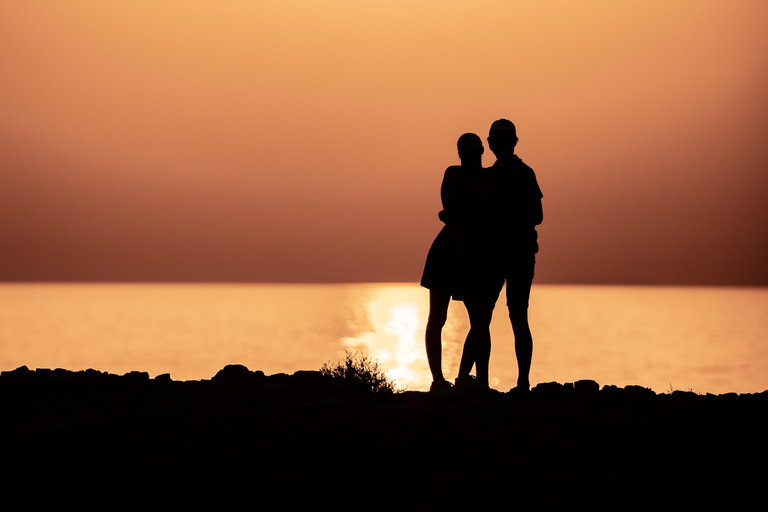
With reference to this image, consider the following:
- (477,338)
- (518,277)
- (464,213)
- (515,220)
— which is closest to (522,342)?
(477,338)

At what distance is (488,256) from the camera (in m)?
7.61

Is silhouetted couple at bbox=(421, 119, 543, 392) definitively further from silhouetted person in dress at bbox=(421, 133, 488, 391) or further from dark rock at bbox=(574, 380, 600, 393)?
dark rock at bbox=(574, 380, 600, 393)

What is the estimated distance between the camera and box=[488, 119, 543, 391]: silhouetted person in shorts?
7.49 metres

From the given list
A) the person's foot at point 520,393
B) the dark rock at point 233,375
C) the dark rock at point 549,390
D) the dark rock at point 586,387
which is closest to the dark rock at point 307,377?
the dark rock at point 233,375

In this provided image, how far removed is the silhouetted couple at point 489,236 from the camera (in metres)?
7.50

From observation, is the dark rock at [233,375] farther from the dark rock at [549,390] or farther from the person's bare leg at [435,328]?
the dark rock at [549,390]

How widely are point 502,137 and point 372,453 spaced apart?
372cm

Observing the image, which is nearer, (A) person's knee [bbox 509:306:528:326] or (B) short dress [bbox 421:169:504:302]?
(A) person's knee [bbox 509:306:528:326]

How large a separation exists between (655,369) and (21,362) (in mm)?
37854

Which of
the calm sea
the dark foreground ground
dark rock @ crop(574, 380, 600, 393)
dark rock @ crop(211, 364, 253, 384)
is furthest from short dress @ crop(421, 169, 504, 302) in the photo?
the calm sea

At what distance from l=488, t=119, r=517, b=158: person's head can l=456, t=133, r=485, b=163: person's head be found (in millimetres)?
152

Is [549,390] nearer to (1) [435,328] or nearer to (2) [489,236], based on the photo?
(1) [435,328]

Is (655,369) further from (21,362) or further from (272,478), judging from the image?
(272,478)

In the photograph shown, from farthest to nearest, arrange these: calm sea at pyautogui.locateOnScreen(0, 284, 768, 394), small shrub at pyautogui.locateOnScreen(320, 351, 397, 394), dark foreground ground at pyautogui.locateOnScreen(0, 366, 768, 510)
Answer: calm sea at pyautogui.locateOnScreen(0, 284, 768, 394) → small shrub at pyautogui.locateOnScreen(320, 351, 397, 394) → dark foreground ground at pyautogui.locateOnScreen(0, 366, 768, 510)
